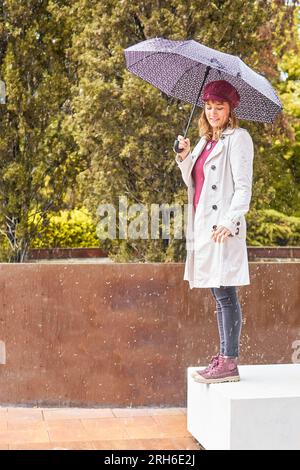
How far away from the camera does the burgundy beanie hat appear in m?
5.07

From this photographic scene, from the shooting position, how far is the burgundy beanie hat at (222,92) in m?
5.07

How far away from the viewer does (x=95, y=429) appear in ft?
18.5

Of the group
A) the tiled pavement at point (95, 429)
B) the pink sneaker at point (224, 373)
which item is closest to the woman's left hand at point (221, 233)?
the pink sneaker at point (224, 373)

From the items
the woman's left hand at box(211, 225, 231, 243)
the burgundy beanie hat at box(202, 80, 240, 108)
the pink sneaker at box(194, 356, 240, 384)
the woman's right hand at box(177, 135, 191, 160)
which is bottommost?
the pink sneaker at box(194, 356, 240, 384)

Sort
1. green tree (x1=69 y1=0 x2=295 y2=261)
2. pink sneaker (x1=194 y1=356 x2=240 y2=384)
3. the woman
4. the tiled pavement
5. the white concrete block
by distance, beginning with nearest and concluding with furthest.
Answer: the white concrete block → the woman → pink sneaker (x1=194 y1=356 x2=240 y2=384) → the tiled pavement → green tree (x1=69 y1=0 x2=295 y2=261)

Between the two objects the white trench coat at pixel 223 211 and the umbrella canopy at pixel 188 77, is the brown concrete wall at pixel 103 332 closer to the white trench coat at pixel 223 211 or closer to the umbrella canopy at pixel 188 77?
the white trench coat at pixel 223 211

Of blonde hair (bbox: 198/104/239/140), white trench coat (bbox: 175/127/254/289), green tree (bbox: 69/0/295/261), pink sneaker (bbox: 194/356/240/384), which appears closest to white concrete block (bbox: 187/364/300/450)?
pink sneaker (bbox: 194/356/240/384)

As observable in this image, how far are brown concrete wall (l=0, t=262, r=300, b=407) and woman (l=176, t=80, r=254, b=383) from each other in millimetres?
1074

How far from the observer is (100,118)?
6645 millimetres

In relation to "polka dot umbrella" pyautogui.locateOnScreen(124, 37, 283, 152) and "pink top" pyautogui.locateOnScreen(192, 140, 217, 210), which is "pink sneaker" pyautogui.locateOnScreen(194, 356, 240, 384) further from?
"polka dot umbrella" pyautogui.locateOnScreen(124, 37, 283, 152)

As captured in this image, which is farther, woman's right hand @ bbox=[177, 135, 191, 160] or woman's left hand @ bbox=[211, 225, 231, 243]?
woman's right hand @ bbox=[177, 135, 191, 160]

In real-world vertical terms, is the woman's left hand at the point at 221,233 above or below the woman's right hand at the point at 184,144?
below

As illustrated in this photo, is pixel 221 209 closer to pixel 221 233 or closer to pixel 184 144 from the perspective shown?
pixel 221 233

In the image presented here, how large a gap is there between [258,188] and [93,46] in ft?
6.20
